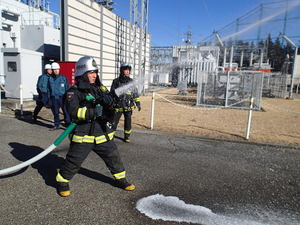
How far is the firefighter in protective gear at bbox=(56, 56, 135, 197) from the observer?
2746mm

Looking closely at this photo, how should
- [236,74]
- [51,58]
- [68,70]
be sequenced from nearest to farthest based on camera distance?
[68,70]
[236,74]
[51,58]

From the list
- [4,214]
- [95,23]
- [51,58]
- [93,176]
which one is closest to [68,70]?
[95,23]

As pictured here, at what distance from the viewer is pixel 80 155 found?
2834 millimetres

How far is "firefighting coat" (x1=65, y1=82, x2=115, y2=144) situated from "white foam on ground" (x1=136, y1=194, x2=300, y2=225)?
1066mm

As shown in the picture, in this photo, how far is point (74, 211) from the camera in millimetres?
2621

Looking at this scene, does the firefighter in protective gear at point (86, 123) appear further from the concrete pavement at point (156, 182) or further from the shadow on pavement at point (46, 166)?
the shadow on pavement at point (46, 166)

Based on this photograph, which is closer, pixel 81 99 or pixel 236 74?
pixel 81 99

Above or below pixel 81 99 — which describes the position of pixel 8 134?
below

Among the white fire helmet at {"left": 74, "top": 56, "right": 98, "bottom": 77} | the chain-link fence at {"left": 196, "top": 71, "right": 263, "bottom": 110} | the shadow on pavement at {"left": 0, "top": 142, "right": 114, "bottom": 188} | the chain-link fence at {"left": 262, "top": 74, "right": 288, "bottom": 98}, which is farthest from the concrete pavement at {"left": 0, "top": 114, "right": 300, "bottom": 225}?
the chain-link fence at {"left": 262, "top": 74, "right": 288, "bottom": 98}

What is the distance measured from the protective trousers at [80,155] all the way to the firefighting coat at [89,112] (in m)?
0.08

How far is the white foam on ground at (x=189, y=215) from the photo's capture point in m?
2.54

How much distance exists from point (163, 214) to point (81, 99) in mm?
1788

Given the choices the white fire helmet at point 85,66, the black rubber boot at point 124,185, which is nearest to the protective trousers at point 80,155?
the black rubber boot at point 124,185

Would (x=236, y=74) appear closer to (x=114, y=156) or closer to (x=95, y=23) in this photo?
(x=95, y=23)
